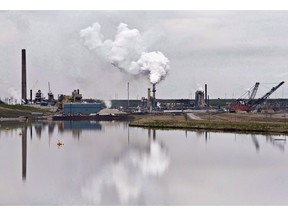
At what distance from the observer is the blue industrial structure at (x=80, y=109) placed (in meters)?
87.0

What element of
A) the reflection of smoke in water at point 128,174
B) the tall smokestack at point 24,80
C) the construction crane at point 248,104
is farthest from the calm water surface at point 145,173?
the tall smokestack at point 24,80

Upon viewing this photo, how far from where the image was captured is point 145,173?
2247cm

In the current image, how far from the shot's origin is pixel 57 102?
9650cm

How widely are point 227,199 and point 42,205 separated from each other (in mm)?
6022

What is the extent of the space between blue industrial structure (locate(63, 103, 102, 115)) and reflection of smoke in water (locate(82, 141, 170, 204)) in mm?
56969

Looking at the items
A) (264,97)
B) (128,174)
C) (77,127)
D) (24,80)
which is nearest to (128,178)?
(128,174)

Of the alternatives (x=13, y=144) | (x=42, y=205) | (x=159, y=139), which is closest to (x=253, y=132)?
(x=159, y=139)

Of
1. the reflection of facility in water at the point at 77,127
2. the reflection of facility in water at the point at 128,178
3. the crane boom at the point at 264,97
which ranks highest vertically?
the crane boom at the point at 264,97

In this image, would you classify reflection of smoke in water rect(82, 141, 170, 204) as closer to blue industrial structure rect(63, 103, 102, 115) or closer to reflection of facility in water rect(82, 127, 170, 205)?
reflection of facility in water rect(82, 127, 170, 205)

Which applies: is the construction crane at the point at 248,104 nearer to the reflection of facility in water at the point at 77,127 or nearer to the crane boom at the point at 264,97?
the crane boom at the point at 264,97

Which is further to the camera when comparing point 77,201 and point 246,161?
point 246,161

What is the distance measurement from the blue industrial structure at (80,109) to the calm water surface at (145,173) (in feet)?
169

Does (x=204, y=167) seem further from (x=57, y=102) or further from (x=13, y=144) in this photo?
(x=57, y=102)

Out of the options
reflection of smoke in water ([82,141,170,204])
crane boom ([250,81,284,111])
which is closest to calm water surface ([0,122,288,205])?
reflection of smoke in water ([82,141,170,204])
